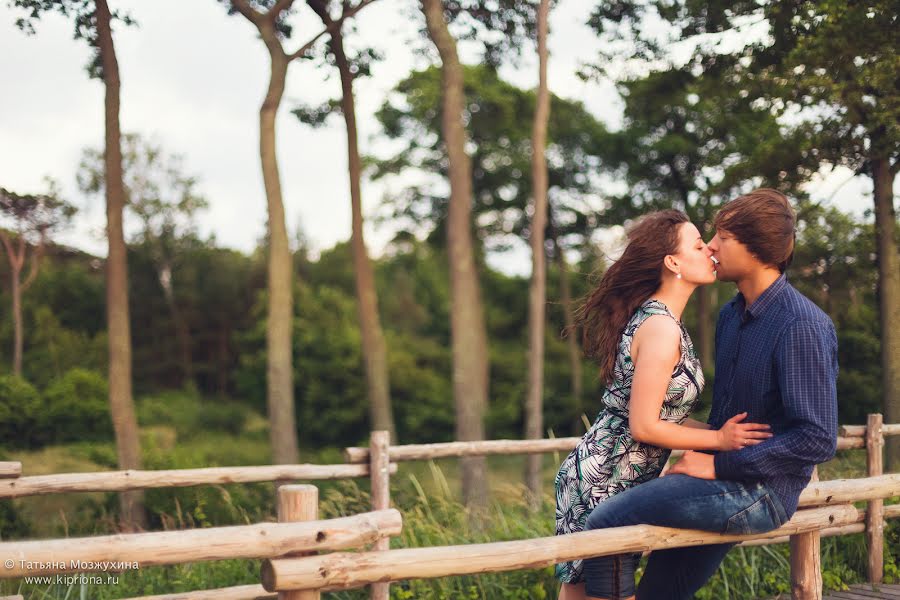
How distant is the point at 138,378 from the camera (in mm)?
42000

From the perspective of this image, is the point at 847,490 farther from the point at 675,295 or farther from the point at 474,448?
the point at 474,448

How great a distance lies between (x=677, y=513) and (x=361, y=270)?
15.6 m

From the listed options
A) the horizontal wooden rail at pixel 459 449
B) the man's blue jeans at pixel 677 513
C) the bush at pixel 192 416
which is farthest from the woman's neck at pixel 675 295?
the bush at pixel 192 416

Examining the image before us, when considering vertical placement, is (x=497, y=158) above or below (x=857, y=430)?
above

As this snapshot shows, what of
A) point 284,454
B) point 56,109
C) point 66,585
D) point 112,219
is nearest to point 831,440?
point 66,585

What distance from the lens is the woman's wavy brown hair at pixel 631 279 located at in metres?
3.11

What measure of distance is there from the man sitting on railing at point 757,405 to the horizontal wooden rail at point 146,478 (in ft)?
10.9

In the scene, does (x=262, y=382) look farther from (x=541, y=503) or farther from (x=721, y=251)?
(x=721, y=251)

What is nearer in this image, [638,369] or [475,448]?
[638,369]

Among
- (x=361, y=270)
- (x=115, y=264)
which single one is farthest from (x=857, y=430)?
(x=361, y=270)

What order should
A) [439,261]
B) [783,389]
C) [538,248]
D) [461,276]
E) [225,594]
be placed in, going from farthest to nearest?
[439,261] < [538,248] < [461,276] < [225,594] < [783,389]

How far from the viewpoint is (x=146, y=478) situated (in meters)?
5.82

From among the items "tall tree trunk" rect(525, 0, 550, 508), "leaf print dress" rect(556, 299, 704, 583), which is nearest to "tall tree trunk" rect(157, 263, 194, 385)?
"tall tree trunk" rect(525, 0, 550, 508)

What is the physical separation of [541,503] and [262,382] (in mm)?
33843
